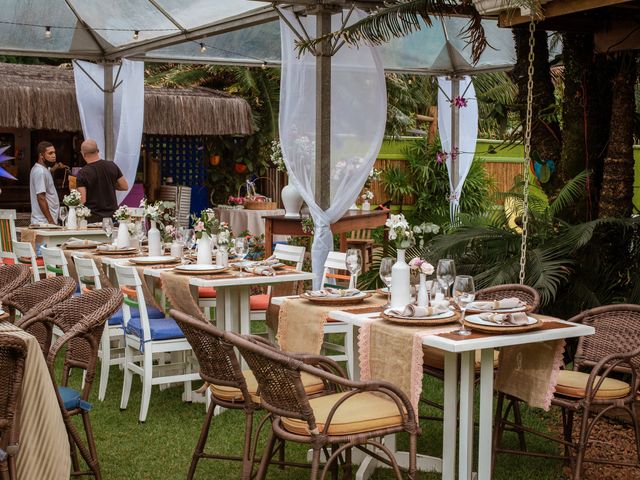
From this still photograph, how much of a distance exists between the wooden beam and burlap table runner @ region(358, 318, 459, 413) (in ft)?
7.43

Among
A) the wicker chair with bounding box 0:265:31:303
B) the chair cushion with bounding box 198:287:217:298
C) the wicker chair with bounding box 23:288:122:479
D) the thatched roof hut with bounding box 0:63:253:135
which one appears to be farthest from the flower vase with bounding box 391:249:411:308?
the thatched roof hut with bounding box 0:63:253:135

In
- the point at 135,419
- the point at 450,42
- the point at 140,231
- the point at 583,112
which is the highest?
the point at 450,42

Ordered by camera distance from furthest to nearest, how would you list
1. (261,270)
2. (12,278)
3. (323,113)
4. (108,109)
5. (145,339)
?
(108,109), (323,113), (261,270), (145,339), (12,278)

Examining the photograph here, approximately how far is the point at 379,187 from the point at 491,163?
290cm

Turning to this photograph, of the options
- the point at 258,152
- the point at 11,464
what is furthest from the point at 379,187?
the point at 11,464

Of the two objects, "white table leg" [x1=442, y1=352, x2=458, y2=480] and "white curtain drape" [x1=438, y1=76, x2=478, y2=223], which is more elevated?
"white curtain drape" [x1=438, y1=76, x2=478, y2=223]

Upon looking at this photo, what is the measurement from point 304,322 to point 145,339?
150cm

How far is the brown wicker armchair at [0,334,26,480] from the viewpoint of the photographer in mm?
3251

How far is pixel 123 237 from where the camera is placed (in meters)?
7.73

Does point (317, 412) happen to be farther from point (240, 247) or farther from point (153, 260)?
point (153, 260)

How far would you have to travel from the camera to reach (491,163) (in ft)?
59.2

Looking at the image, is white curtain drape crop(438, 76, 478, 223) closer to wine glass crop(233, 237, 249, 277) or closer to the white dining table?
wine glass crop(233, 237, 249, 277)

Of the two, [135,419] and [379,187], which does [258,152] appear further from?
[135,419]

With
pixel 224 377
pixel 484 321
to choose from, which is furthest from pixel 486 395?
pixel 224 377
